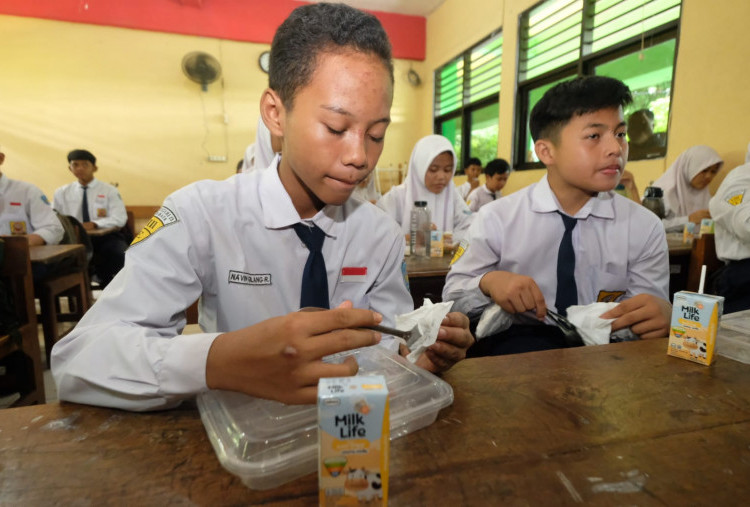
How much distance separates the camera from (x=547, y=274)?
1469 mm

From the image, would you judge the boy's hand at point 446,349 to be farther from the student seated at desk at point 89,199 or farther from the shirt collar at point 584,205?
the student seated at desk at point 89,199

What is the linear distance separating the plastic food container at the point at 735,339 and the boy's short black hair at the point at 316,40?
0.92 m

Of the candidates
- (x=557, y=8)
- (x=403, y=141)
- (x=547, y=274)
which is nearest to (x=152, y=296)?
(x=547, y=274)

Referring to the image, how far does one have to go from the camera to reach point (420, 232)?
→ 2451 millimetres

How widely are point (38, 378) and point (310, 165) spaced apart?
6.18ft

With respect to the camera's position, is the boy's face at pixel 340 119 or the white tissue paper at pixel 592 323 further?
the white tissue paper at pixel 592 323

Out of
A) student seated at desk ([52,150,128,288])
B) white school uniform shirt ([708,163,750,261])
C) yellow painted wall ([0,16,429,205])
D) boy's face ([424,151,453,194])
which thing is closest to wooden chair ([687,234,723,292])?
white school uniform shirt ([708,163,750,261])

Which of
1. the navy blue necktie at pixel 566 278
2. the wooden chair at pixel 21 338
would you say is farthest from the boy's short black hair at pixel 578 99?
the wooden chair at pixel 21 338

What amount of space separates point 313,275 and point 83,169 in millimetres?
4824

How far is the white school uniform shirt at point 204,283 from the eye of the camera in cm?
62

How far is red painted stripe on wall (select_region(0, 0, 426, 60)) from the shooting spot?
5164mm

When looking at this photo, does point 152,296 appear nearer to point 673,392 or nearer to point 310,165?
point 310,165

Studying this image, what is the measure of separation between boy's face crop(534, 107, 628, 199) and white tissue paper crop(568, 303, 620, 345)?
0.54 metres

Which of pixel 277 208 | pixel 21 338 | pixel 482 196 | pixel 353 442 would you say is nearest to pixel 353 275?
pixel 277 208
